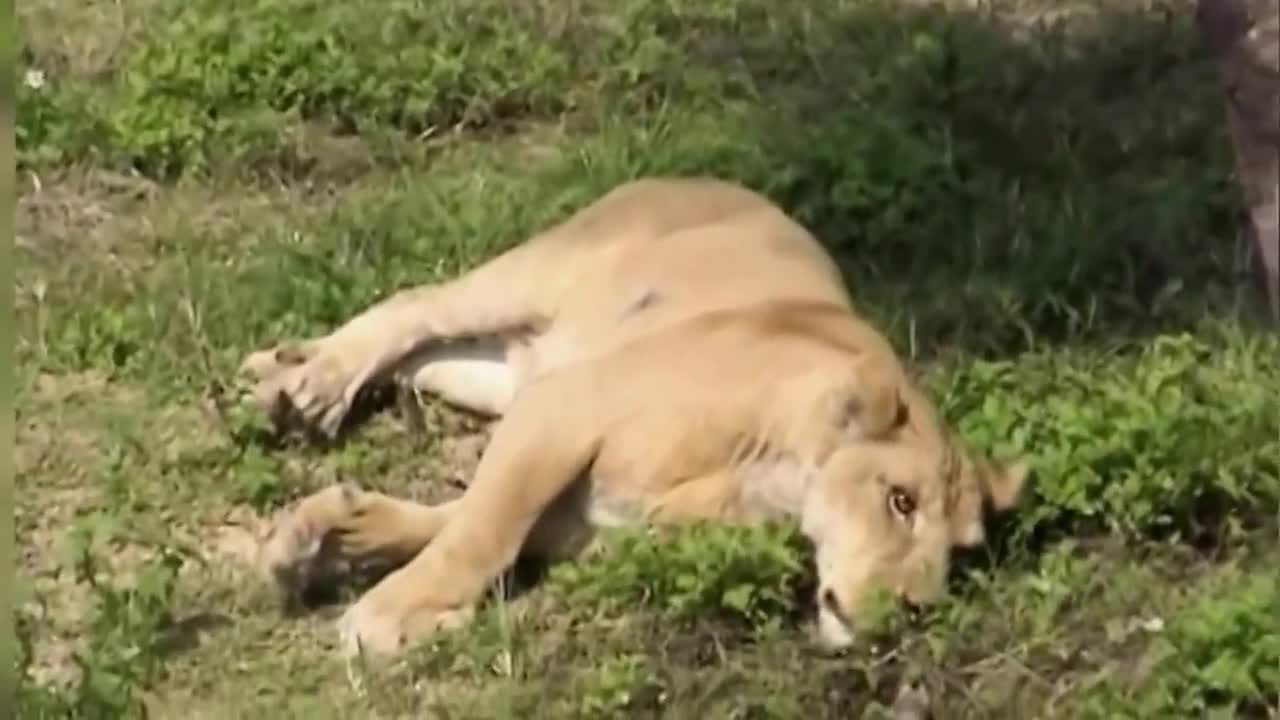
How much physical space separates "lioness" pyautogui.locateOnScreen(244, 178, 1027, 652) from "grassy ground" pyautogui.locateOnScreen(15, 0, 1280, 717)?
0.10 m

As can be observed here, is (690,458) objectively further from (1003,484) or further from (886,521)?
(1003,484)

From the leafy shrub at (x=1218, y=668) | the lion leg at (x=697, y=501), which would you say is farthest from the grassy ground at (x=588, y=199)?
the lion leg at (x=697, y=501)

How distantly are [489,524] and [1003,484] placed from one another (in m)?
1.00

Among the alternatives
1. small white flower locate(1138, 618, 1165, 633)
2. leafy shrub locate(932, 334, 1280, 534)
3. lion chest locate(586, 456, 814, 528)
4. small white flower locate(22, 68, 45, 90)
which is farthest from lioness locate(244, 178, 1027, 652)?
small white flower locate(22, 68, 45, 90)

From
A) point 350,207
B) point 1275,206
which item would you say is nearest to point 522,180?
point 350,207

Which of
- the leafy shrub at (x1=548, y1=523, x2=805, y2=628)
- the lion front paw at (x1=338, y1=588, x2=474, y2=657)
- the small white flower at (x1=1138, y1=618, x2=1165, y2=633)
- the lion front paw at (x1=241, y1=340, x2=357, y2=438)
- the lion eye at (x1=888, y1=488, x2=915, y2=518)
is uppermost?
→ the lion eye at (x1=888, y1=488, x2=915, y2=518)

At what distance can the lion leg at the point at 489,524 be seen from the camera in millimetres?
4059

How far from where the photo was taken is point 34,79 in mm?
6855

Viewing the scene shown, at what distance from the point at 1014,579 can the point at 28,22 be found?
447 cm

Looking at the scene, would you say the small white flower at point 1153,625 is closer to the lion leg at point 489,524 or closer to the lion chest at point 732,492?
the lion chest at point 732,492

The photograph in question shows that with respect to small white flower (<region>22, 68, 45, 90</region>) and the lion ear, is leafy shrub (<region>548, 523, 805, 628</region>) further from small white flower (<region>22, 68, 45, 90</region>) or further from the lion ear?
small white flower (<region>22, 68, 45, 90</region>)

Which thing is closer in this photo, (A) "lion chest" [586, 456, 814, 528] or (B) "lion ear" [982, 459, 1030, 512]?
(A) "lion chest" [586, 456, 814, 528]

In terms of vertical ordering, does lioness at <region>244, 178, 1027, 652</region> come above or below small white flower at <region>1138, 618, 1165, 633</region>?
above

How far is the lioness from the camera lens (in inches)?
161
